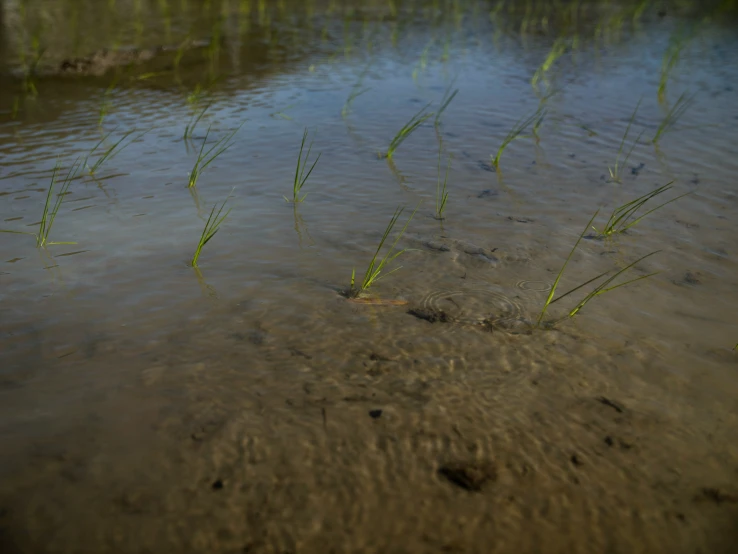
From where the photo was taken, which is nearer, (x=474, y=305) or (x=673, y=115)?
(x=474, y=305)

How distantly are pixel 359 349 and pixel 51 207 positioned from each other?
2.19m

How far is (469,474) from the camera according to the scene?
1860mm

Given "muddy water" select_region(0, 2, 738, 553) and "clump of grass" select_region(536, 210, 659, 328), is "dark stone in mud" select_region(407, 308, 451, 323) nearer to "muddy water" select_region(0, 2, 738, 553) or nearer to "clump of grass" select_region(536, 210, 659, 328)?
"muddy water" select_region(0, 2, 738, 553)

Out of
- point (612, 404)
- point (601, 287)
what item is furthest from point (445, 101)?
point (612, 404)

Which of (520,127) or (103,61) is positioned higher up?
(103,61)

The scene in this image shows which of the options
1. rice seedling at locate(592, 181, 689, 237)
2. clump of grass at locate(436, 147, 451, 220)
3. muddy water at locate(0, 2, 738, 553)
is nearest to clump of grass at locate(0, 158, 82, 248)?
muddy water at locate(0, 2, 738, 553)

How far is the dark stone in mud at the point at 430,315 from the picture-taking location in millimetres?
2568

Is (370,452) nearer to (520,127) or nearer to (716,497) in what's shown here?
(716,497)

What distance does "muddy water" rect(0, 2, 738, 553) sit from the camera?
1.73 meters

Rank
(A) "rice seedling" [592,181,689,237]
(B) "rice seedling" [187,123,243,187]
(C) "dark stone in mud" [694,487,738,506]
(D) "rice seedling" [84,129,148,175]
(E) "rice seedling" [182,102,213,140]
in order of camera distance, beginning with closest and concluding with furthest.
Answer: (C) "dark stone in mud" [694,487,738,506], (A) "rice seedling" [592,181,689,237], (B) "rice seedling" [187,123,243,187], (D) "rice seedling" [84,129,148,175], (E) "rice seedling" [182,102,213,140]

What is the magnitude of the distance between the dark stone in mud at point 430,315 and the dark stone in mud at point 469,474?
77 centimetres

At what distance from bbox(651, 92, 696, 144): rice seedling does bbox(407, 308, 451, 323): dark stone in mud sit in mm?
2975

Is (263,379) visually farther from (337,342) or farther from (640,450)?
(640,450)

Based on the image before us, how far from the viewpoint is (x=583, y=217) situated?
355 centimetres
